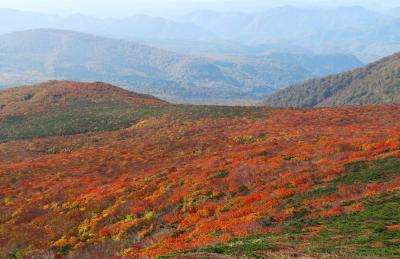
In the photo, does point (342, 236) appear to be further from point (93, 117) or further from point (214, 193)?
point (93, 117)

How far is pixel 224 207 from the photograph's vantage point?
1109 inches

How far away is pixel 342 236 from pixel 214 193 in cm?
1434

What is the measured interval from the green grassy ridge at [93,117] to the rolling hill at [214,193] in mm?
11620

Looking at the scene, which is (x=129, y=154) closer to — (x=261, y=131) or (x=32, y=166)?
(x=32, y=166)

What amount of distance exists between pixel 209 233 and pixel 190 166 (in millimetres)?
20026

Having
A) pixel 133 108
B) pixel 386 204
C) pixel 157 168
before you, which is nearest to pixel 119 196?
pixel 157 168

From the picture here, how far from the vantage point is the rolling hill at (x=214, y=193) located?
1975 cm

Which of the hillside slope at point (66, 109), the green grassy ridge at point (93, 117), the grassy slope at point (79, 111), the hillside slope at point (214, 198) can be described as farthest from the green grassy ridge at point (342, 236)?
the hillside slope at point (66, 109)

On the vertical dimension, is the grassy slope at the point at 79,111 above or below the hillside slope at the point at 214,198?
below

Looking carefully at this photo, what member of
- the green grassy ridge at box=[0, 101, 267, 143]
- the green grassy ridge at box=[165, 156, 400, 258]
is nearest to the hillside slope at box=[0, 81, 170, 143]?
the green grassy ridge at box=[0, 101, 267, 143]

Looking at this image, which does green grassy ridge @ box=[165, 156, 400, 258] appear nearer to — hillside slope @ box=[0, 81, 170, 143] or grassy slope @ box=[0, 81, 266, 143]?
grassy slope @ box=[0, 81, 266, 143]

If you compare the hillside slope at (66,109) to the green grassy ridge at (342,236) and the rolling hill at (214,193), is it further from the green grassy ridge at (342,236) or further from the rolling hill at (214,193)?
the green grassy ridge at (342,236)

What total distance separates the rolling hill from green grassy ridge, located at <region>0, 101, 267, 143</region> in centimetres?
1162

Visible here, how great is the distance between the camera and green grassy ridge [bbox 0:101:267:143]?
277 ft
